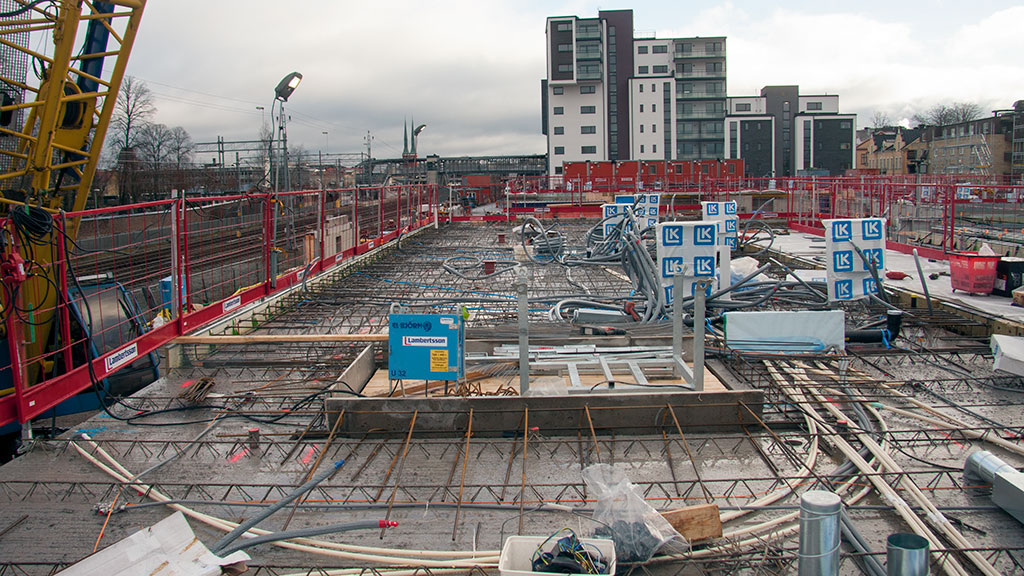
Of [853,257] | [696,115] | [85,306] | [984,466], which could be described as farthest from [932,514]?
[696,115]

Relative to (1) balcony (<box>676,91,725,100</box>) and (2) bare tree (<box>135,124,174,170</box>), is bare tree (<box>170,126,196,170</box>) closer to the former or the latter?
(2) bare tree (<box>135,124,174,170</box>)

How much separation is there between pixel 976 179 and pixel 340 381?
131ft

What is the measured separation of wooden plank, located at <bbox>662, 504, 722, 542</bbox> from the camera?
11.1 ft

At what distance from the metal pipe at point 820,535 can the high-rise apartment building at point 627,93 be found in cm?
5723

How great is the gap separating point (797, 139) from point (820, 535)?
70.8 m

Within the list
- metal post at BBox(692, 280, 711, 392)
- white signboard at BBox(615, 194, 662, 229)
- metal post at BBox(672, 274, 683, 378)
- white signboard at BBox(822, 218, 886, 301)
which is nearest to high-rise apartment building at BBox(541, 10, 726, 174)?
white signboard at BBox(615, 194, 662, 229)

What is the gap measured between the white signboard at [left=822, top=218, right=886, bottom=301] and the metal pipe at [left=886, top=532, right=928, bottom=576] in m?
5.13

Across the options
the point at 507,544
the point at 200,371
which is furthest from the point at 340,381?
the point at 507,544

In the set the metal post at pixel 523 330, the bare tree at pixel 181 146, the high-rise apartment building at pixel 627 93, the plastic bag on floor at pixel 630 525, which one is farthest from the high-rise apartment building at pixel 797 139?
the plastic bag on floor at pixel 630 525

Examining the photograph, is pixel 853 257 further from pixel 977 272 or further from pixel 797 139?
pixel 797 139

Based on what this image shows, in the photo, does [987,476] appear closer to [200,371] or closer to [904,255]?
[200,371]

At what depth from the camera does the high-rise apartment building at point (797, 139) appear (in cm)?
6656

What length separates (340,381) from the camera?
545 cm

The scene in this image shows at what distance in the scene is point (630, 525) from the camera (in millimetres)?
3275
